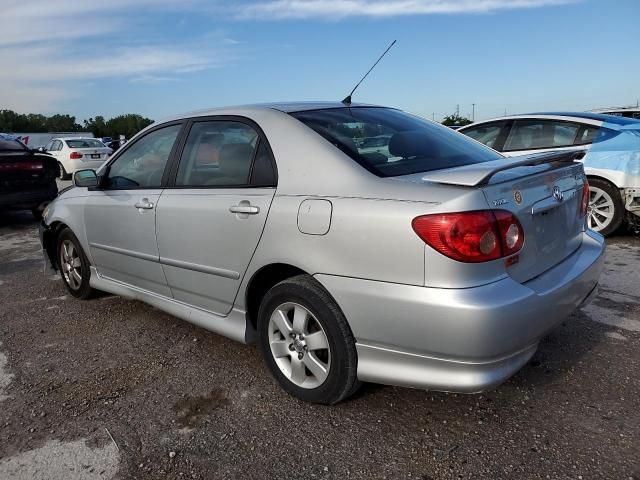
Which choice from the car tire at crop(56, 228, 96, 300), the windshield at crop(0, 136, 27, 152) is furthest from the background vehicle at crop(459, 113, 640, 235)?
the windshield at crop(0, 136, 27, 152)

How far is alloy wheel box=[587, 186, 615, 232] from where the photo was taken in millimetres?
5969

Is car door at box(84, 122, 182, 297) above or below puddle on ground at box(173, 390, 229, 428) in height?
above

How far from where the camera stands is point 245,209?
9.17ft

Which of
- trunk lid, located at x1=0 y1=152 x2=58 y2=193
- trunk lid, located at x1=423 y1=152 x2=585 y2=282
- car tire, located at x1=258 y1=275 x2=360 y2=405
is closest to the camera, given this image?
trunk lid, located at x1=423 y1=152 x2=585 y2=282

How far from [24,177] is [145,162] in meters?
5.86

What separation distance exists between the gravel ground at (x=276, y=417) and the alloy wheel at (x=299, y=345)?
167 millimetres

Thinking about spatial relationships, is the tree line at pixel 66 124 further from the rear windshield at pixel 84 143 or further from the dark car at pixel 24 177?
the dark car at pixel 24 177

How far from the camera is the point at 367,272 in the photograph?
7.51ft

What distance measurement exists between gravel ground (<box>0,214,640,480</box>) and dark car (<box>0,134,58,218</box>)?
539cm

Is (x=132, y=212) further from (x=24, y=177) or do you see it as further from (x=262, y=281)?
(x=24, y=177)

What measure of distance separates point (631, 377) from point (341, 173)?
6.31 ft

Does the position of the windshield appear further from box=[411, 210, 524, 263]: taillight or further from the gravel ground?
box=[411, 210, 524, 263]: taillight

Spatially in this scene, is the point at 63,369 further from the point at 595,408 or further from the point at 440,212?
the point at 595,408

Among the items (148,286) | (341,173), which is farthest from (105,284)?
(341,173)
